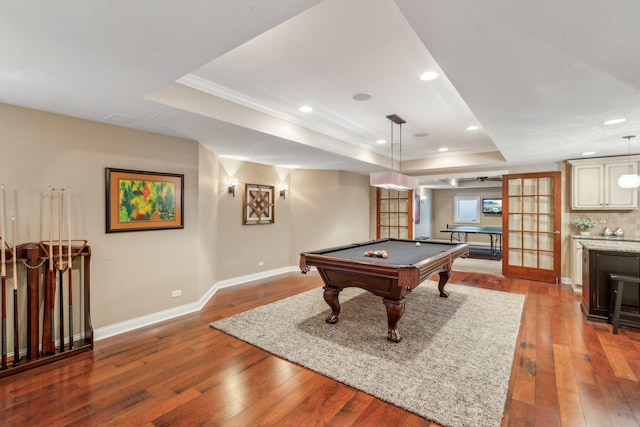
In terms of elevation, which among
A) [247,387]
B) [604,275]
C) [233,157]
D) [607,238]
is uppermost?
[233,157]

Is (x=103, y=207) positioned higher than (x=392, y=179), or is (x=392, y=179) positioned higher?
(x=392, y=179)

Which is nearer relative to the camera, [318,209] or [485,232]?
[318,209]

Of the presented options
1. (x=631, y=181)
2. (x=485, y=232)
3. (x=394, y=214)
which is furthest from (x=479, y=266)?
(x=631, y=181)

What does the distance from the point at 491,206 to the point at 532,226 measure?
231 inches

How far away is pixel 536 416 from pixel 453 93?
291cm

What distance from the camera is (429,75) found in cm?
280

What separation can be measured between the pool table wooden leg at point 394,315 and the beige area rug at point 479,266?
173 inches

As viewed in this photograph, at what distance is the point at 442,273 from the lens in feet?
14.8

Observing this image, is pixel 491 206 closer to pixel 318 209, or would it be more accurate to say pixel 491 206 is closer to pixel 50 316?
pixel 318 209

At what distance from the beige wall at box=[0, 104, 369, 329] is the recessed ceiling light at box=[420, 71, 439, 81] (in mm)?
2900

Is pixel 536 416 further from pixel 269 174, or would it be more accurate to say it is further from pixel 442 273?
pixel 269 174

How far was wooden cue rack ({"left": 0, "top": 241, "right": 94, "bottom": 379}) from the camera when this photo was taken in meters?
2.67

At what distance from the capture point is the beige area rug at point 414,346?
7.11 feet

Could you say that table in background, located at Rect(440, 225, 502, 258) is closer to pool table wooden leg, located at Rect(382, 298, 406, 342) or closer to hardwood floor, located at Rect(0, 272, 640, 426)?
hardwood floor, located at Rect(0, 272, 640, 426)
